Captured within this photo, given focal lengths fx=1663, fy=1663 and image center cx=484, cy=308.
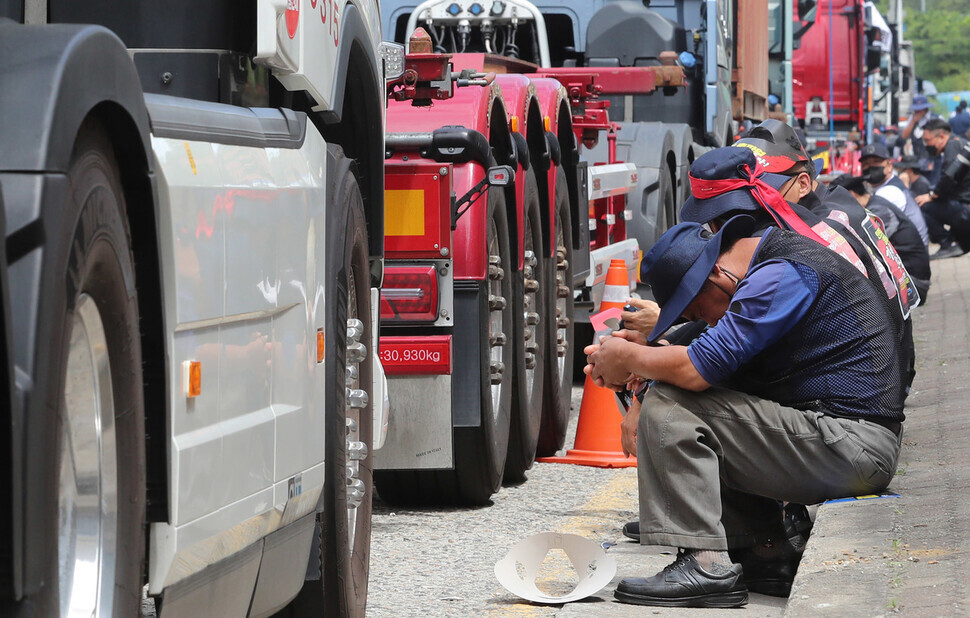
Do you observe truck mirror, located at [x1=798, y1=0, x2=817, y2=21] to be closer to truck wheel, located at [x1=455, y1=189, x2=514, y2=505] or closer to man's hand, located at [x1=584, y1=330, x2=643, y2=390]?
truck wheel, located at [x1=455, y1=189, x2=514, y2=505]

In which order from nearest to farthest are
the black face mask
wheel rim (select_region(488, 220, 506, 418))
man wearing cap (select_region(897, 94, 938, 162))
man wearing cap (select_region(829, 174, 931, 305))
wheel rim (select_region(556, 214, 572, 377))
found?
1. wheel rim (select_region(488, 220, 506, 418))
2. wheel rim (select_region(556, 214, 572, 377))
3. man wearing cap (select_region(829, 174, 931, 305))
4. the black face mask
5. man wearing cap (select_region(897, 94, 938, 162))

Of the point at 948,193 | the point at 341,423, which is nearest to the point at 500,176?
the point at 341,423

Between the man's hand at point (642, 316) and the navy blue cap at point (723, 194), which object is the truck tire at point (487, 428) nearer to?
the man's hand at point (642, 316)

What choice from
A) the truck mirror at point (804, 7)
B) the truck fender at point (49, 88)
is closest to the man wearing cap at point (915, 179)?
the truck mirror at point (804, 7)

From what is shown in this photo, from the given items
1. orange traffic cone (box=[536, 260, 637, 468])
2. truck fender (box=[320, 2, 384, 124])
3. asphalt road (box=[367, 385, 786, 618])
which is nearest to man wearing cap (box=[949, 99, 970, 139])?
orange traffic cone (box=[536, 260, 637, 468])

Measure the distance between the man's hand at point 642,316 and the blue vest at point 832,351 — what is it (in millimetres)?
373

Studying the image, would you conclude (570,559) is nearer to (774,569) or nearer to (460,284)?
(774,569)

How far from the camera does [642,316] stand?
520cm

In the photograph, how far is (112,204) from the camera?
2377mm

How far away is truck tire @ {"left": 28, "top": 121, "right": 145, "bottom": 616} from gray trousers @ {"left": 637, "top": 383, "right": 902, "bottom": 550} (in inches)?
94.1

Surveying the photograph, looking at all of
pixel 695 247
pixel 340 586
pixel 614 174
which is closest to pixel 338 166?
pixel 340 586

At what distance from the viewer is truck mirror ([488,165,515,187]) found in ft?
19.3

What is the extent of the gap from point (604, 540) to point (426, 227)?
1259 millimetres

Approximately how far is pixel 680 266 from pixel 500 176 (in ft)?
4.08
